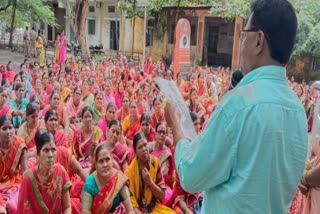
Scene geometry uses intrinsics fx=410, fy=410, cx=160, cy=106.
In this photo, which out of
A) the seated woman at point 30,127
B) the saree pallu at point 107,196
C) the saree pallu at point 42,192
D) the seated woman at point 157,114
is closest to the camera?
the saree pallu at point 42,192

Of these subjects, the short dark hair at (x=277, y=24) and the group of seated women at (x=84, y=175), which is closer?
the short dark hair at (x=277, y=24)

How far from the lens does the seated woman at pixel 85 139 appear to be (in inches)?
177

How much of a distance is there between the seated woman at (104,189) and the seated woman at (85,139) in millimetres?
1279

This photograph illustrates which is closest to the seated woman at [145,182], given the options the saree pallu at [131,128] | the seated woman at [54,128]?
the seated woman at [54,128]

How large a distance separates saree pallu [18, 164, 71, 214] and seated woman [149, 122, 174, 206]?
1001 mm

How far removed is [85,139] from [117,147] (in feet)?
1.97

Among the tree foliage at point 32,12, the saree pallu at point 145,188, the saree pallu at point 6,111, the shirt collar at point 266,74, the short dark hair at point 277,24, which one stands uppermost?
the tree foliage at point 32,12

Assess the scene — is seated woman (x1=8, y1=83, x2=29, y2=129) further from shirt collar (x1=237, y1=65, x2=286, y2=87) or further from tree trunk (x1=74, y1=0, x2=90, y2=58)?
tree trunk (x1=74, y1=0, x2=90, y2=58)

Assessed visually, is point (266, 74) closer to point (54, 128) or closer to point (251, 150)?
point (251, 150)

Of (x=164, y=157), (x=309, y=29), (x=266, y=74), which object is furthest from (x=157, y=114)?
(x=309, y=29)

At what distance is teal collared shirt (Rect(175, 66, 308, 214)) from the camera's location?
1.08 metres

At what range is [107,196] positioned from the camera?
309 centimetres

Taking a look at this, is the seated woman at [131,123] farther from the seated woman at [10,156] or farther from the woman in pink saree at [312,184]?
the woman in pink saree at [312,184]

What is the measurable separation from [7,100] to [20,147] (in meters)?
2.49
